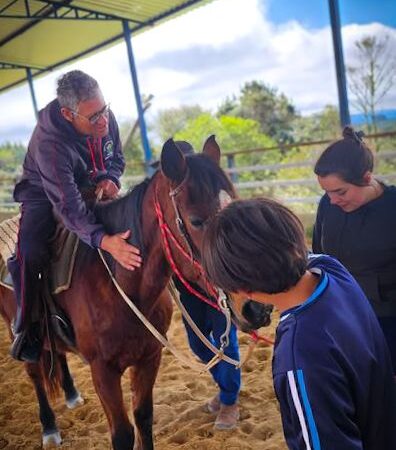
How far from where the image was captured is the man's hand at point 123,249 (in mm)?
1865

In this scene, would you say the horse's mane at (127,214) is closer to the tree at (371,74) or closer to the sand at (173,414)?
the sand at (173,414)

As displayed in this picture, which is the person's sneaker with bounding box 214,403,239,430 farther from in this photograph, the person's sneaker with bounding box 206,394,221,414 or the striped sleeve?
the striped sleeve

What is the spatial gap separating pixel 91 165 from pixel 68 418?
1885 mm

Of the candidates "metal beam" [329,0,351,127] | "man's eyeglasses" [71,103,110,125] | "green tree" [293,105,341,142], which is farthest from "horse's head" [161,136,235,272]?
"green tree" [293,105,341,142]

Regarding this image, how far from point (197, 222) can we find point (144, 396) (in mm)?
1233

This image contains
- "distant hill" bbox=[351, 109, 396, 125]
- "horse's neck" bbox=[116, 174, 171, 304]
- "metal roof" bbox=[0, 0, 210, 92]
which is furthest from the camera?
"distant hill" bbox=[351, 109, 396, 125]

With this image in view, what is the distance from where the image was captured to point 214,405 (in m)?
2.88

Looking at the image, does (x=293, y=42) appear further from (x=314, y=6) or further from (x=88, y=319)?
(x=88, y=319)

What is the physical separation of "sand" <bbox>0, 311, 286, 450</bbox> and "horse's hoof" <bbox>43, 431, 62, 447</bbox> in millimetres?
41

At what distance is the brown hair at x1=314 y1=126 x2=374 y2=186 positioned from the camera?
180cm

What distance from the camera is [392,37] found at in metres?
11.1

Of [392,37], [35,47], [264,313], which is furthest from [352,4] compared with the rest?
[264,313]

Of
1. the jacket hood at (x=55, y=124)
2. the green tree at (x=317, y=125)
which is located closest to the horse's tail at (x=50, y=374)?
the jacket hood at (x=55, y=124)

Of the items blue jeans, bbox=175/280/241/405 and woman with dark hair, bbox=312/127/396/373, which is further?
blue jeans, bbox=175/280/241/405
